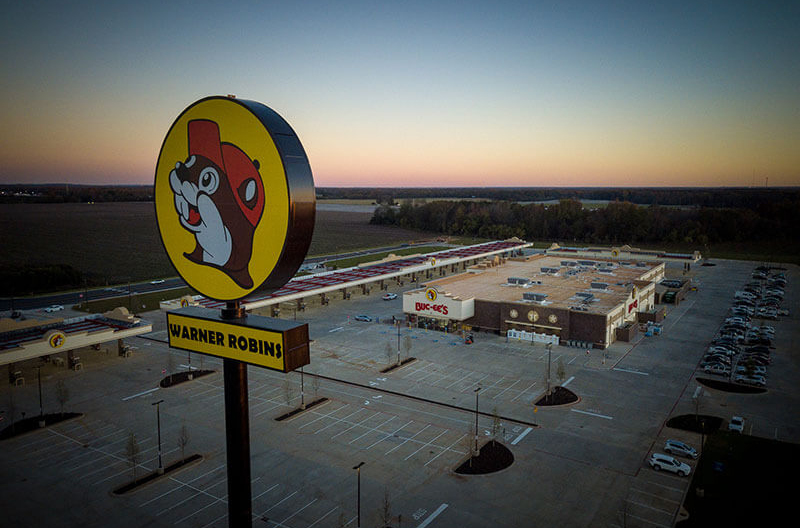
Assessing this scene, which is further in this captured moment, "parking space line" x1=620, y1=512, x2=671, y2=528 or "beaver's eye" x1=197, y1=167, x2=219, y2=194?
"parking space line" x1=620, y1=512, x2=671, y2=528

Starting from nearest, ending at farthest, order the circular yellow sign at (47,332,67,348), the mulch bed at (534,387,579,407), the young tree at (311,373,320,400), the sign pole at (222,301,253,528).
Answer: the sign pole at (222,301,253,528) → the mulch bed at (534,387,579,407) → the young tree at (311,373,320,400) → the circular yellow sign at (47,332,67,348)

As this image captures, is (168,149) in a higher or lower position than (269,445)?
higher

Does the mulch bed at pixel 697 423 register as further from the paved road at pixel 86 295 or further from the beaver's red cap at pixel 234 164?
the paved road at pixel 86 295

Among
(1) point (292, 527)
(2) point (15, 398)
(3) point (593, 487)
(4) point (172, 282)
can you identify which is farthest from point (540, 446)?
(4) point (172, 282)

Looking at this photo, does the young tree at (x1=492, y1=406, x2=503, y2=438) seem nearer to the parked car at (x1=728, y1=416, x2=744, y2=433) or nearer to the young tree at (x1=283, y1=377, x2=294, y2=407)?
the young tree at (x1=283, y1=377, x2=294, y2=407)

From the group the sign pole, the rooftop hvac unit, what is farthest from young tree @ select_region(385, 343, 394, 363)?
the sign pole

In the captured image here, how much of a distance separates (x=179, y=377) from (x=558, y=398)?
40.5 metres

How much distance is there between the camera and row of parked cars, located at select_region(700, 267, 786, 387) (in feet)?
189

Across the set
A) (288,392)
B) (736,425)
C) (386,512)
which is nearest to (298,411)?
(288,392)

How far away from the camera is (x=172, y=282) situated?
120812 mm

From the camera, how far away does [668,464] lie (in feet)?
122

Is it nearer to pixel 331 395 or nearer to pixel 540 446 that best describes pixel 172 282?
pixel 331 395

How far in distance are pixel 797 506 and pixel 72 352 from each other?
228 feet

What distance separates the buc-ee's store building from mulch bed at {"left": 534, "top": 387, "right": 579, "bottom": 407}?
18.1m
